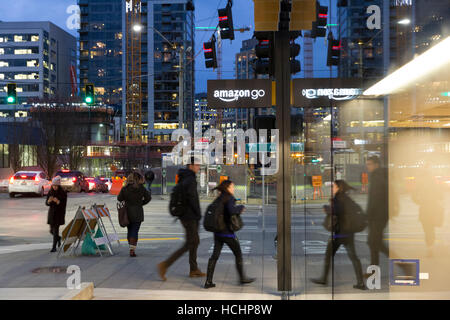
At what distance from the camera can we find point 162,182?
3153 cm

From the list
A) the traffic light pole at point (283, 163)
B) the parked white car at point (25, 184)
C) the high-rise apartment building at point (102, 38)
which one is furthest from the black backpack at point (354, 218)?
the high-rise apartment building at point (102, 38)

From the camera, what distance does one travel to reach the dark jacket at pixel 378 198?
323 cm

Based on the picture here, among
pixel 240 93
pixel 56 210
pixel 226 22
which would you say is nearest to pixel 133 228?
pixel 56 210

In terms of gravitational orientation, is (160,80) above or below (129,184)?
above

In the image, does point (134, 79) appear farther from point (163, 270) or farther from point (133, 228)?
point (163, 270)

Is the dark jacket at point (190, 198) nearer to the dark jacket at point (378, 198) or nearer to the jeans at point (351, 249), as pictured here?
the jeans at point (351, 249)

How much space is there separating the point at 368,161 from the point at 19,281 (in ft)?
21.5

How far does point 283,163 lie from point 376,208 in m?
3.27

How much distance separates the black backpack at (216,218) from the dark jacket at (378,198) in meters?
3.98

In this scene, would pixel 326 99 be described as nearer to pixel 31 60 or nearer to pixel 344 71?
pixel 344 71

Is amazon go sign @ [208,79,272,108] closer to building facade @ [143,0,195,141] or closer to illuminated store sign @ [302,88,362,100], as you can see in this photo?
illuminated store sign @ [302,88,362,100]

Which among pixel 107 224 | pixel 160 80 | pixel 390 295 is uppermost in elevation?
pixel 160 80

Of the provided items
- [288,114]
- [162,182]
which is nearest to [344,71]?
[288,114]

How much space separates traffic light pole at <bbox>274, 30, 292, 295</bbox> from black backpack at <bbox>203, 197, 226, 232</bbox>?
3.17 ft
